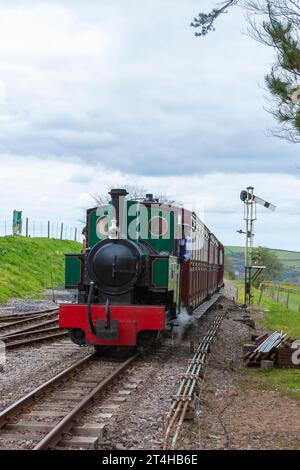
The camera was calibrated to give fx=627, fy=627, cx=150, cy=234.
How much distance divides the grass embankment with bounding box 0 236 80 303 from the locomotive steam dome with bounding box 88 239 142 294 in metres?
13.7

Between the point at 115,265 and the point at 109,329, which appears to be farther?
the point at 115,265

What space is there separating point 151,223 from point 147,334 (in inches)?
84.4

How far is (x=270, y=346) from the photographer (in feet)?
37.5

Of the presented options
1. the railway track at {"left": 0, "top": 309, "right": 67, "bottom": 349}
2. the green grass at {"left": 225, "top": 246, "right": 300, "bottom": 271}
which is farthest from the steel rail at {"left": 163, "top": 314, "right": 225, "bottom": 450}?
the green grass at {"left": 225, "top": 246, "right": 300, "bottom": 271}

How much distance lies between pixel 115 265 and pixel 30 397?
3.66 metres

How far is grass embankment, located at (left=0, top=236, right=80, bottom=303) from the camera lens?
28.1 m

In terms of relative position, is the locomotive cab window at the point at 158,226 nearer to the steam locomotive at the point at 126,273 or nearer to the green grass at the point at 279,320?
the steam locomotive at the point at 126,273

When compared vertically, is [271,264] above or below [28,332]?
above

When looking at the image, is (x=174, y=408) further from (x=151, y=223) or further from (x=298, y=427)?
(x=151, y=223)

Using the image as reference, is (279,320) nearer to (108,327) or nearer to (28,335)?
(28,335)

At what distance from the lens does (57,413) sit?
7.24 m

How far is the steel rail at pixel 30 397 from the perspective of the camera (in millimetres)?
6856

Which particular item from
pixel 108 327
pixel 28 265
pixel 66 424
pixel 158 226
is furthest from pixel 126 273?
pixel 28 265
